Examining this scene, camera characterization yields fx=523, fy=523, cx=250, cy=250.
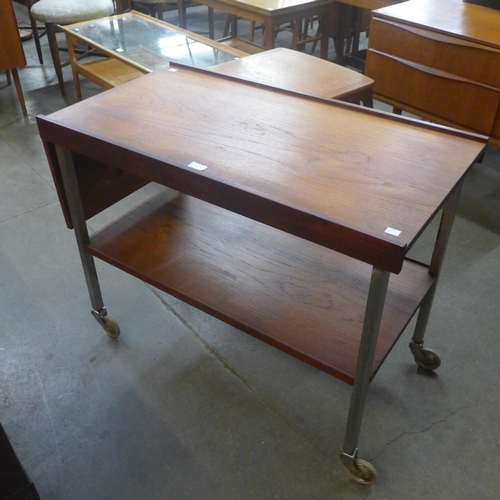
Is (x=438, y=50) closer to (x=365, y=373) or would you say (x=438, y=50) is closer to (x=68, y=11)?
(x=365, y=373)

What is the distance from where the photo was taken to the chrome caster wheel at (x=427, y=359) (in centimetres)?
152

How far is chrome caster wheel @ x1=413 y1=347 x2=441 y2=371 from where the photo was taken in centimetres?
152

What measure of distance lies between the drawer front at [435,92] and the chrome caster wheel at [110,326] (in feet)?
4.96

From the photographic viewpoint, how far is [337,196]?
3.24 ft

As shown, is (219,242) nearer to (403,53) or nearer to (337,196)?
(337,196)

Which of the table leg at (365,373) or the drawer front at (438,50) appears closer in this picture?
the table leg at (365,373)

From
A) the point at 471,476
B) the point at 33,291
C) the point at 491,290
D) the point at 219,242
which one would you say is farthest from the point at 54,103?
the point at 471,476

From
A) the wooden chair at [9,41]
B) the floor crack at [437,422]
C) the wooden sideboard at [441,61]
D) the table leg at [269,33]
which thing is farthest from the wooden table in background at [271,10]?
the floor crack at [437,422]

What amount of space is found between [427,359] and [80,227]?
106 cm

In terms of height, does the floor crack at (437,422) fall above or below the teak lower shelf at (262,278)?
below

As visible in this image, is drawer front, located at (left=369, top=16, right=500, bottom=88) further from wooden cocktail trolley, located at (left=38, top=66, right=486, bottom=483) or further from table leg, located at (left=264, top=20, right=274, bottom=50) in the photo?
wooden cocktail trolley, located at (left=38, top=66, right=486, bottom=483)

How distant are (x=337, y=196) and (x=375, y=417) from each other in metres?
0.75

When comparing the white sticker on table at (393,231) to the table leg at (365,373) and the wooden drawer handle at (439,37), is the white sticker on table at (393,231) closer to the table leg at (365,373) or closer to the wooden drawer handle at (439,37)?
the table leg at (365,373)

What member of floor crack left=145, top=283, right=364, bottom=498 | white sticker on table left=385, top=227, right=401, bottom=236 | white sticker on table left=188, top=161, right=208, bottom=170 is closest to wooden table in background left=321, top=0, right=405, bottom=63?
floor crack left=145, top=283, right=364, bottom=498
